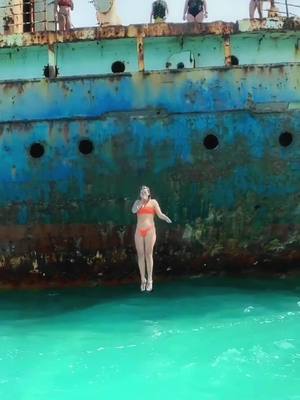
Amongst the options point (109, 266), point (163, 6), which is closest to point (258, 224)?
point (109, 266)

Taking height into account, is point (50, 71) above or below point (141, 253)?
above

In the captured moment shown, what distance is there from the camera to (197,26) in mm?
8391

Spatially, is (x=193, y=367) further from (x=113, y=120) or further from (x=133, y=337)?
(x=113, y=120)

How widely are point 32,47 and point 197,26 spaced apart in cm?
258

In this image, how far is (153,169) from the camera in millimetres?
7586

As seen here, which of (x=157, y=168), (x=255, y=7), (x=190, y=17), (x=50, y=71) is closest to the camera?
(x=157, y=168)

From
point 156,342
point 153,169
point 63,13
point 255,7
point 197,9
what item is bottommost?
point 156,342

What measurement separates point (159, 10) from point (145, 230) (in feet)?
16.1

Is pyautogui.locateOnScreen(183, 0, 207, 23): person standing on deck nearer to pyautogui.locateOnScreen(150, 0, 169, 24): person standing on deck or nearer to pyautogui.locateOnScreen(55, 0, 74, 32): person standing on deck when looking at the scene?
pyautogui.locateOnScreen(150, 0, 169, 24): person standing on deck

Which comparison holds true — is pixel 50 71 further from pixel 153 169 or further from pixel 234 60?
pixel 234 60

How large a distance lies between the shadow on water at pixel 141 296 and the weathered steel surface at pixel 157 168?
0.91 feet

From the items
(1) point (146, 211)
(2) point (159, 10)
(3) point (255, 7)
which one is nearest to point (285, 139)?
(1) point (146, 211)

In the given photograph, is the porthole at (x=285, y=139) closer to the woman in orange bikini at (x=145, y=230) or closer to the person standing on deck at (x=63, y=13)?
the woman in orange bikini at (x=145, y=230)

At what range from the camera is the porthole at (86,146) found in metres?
7.64
